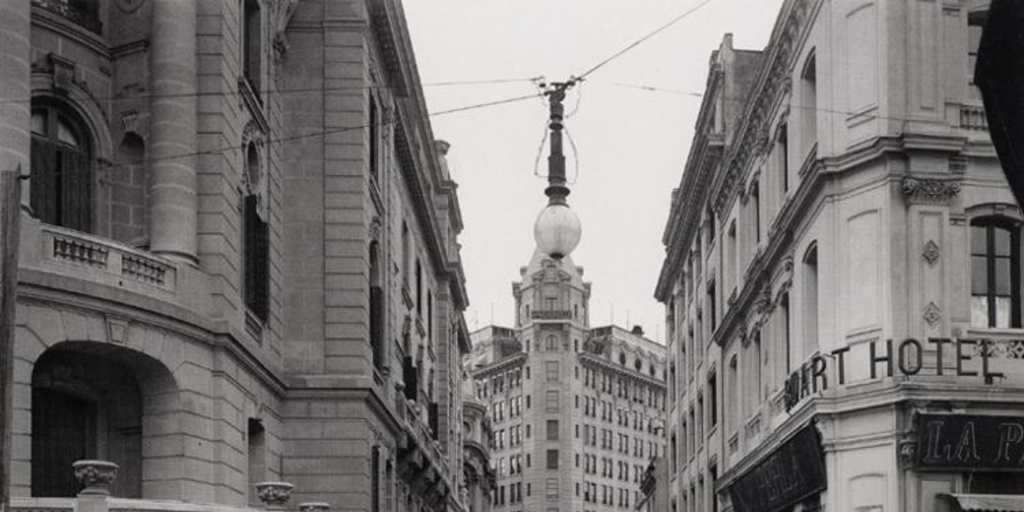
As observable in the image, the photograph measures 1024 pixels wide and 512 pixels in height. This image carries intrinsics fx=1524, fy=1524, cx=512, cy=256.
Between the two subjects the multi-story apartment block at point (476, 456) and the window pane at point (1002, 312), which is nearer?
the window pane at point (1002, 312)

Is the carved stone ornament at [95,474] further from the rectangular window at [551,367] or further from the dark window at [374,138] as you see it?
the rectangular window at [551,367]

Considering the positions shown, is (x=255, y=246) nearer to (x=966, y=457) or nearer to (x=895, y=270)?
(x=895, y=270)

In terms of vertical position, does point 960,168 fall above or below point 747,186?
below

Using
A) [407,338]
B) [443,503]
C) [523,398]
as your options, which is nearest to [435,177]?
[443,503]

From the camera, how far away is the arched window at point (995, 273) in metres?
27.4

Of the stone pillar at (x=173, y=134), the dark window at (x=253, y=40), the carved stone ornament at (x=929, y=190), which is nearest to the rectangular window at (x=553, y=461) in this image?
the dark window at (x=253, y=40)

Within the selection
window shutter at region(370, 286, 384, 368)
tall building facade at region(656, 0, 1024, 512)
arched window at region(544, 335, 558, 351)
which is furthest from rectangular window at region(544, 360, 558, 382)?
tall building facade at region(656, 0, 1024, 512)

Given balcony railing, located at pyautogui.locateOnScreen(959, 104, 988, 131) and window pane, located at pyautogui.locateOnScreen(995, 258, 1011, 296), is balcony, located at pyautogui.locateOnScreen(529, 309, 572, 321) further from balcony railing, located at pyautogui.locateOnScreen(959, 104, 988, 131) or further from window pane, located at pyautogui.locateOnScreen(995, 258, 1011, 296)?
balcony railing, located at pyautogui.locateOnScreen(959, 104, 988, 131)

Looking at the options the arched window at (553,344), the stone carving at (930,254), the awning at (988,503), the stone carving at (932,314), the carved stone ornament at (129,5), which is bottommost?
the awning at (988,503)

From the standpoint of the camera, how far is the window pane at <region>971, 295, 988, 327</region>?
27281 millimetres

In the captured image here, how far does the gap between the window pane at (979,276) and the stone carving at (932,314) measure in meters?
0.87

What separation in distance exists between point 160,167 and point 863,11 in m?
13.2

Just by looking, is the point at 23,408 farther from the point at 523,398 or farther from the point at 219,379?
the point at 523,398

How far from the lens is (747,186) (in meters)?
41.8
